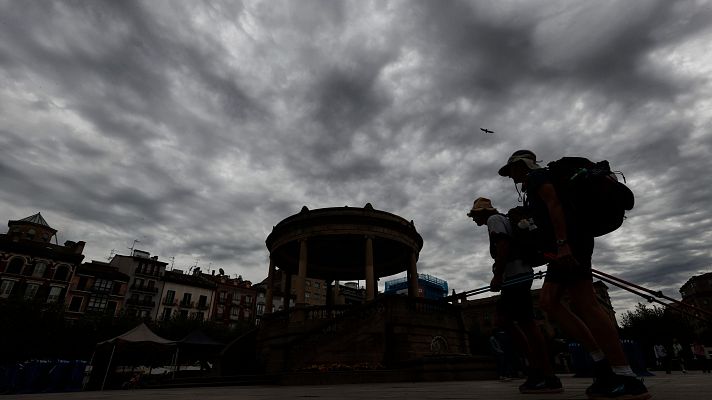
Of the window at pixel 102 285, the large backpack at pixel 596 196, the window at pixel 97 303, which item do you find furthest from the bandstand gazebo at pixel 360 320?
the window at pixel 102 285

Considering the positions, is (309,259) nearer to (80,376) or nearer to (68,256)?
(80,376)

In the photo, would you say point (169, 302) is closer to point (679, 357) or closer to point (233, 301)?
point (233, 301)

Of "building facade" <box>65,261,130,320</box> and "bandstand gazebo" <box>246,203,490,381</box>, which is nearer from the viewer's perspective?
Result: "bandstand gazebo" <box>246,203,490,381</box>

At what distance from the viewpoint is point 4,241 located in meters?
43.8

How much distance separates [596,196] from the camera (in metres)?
2.91

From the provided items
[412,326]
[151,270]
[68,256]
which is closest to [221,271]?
[151,270]

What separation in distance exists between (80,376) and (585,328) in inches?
880

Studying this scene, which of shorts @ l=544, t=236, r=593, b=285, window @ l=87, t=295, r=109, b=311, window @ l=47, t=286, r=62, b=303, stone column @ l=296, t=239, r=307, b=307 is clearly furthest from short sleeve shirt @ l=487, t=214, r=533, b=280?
window @ l=47, t=286, r=62, b=303

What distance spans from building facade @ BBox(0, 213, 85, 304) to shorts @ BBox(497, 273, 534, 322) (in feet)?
177

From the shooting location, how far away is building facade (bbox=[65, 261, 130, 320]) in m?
46.9

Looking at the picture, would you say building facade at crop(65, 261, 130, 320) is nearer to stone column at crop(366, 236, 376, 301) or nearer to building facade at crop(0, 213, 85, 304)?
building facade at crop(0, 213, 85, 304)

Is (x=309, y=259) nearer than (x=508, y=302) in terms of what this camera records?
No

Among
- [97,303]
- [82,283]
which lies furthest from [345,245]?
[82,283]

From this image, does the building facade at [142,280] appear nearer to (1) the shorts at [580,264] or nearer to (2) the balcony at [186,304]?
(2) the balcony at [186,304]
